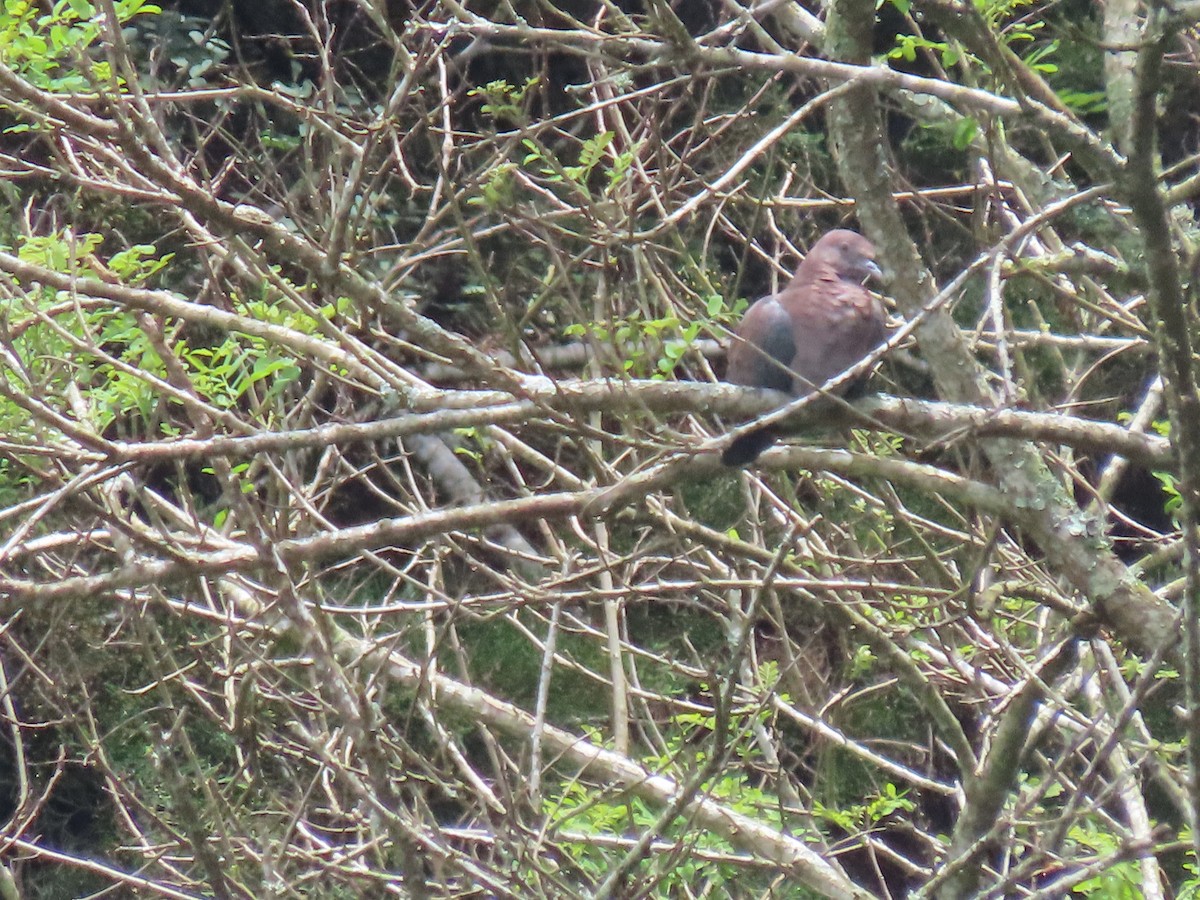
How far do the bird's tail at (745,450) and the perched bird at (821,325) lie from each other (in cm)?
50

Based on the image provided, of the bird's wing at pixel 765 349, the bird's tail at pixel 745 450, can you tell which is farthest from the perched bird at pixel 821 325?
the bird's tail at pixel 745 450

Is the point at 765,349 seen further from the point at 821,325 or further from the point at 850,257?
the point at 850,257

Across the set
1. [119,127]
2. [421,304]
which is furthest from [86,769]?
[119,127]

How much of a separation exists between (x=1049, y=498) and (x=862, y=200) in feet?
2.62

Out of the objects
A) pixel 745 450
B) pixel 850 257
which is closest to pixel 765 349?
pixel 850 257

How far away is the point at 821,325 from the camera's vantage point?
3420 millimetres

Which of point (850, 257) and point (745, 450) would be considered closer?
point (745, 450)

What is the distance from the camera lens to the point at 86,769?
5750 mm

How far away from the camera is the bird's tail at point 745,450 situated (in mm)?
2763

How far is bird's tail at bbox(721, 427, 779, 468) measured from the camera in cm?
276

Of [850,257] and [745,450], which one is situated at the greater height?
[850,257]

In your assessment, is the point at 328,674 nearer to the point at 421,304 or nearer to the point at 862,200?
the point at 862,200

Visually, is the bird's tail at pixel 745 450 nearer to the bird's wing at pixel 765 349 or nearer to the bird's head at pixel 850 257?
the bird's wing at pixel 765 349

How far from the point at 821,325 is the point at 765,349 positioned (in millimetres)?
157
